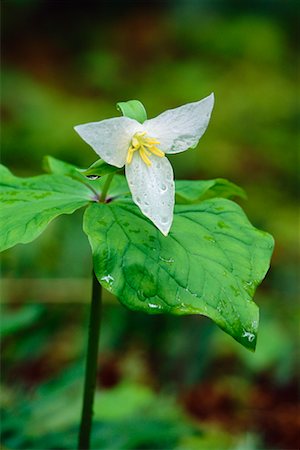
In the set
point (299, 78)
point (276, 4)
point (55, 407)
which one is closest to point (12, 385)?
point (55, 407)

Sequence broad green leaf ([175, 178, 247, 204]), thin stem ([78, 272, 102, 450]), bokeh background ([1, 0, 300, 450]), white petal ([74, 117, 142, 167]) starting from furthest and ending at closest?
bokeh background ([1, 0, 300, 450]) → broad green leaf ([175, 178, 247, 204]) → thin stem ([78, 272, 102, 450]) → white petal ([74, 117, 142, 167])

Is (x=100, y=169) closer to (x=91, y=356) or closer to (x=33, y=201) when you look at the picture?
(x=33, y=201)

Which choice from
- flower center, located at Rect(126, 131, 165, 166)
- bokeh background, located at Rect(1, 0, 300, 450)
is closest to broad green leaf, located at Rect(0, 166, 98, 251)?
flower center, located at Rect(126, 131, 165, 166)

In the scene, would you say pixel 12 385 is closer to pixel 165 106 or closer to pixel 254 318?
pixel 254 318

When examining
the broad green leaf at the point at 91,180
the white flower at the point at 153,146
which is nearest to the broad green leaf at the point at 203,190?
the broad green leaf at the point at 91,180

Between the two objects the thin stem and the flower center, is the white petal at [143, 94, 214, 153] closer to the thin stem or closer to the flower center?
the flower center

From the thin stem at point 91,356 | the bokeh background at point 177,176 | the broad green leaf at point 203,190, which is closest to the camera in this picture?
the thin stem at point 91,356

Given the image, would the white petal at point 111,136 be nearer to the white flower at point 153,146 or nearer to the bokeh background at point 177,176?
the white flower at point 153,146
